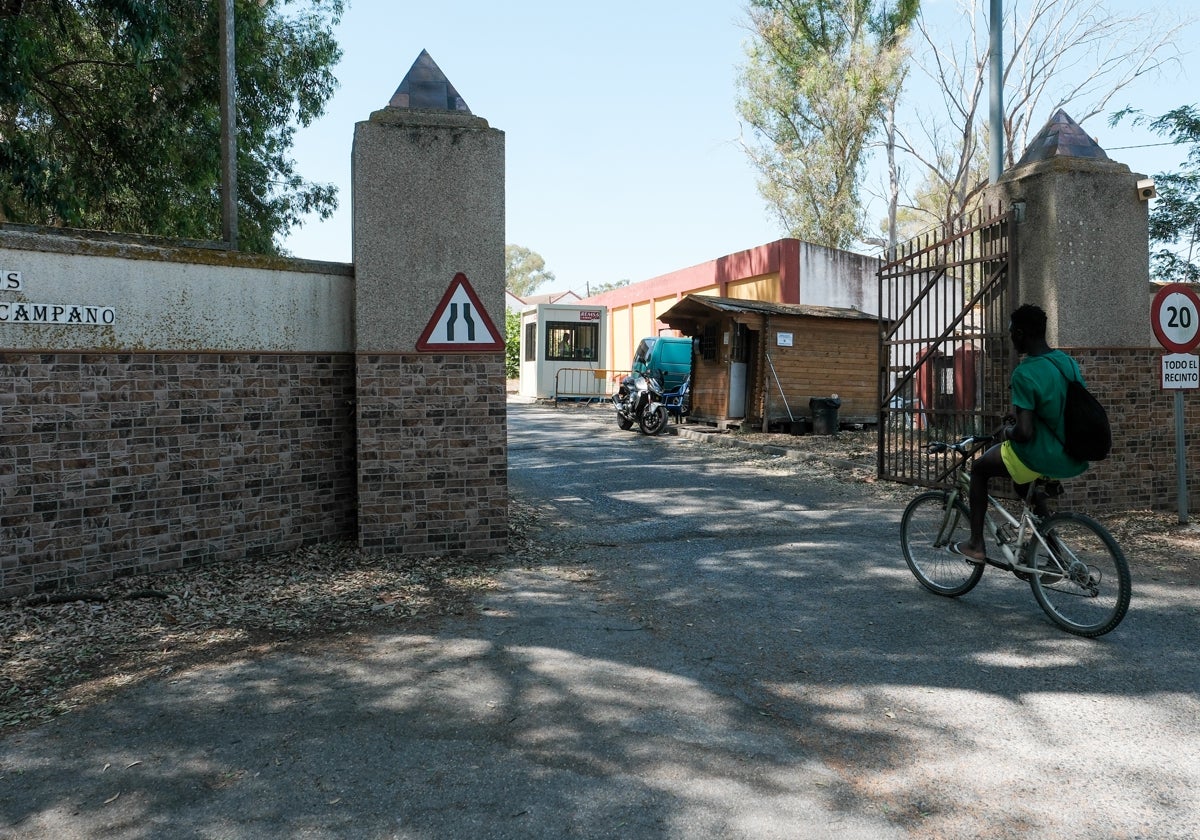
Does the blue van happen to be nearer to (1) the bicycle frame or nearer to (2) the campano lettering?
(1) the bicycle frame

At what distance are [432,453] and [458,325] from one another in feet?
3.47

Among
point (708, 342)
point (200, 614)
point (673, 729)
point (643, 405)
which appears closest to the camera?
point (673, 729)

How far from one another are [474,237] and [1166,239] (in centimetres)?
1884

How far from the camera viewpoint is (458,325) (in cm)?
743

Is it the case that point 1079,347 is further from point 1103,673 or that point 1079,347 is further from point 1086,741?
point 1086,741

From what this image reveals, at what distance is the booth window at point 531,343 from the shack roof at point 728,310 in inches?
434

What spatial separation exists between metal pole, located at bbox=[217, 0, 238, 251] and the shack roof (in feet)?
37.3

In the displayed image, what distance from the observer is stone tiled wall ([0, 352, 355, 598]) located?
5.99 metres

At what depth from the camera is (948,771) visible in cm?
361

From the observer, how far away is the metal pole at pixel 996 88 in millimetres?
13445

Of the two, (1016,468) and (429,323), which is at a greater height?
(429,323)

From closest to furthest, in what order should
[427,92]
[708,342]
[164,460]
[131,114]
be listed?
1. [164,460]
2. [427,92]
3. [131,114]
4. [708,342]

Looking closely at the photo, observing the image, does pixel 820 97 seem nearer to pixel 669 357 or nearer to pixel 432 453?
pixel 669 357

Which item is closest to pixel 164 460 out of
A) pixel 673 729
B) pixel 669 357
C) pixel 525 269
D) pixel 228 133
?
pixel 228 133
